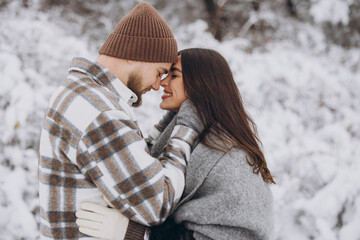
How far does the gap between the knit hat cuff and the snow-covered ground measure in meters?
0.60

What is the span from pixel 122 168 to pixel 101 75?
45 centimetres

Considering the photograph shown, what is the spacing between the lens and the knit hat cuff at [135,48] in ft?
4.49

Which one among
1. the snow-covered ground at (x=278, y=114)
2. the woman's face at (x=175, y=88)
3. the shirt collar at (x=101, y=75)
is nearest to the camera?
the shirt collar at (x=101, y=75)

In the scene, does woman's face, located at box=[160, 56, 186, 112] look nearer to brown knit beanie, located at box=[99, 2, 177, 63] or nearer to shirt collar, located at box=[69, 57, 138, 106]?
brown knit beanie, located at box=[99, 2, 177, 63]

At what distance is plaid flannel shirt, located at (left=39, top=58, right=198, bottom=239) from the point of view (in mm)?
1025

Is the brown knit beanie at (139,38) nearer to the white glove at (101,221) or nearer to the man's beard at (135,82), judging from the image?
the man's beard at (135,82)

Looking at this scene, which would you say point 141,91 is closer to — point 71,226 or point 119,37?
point 119,37

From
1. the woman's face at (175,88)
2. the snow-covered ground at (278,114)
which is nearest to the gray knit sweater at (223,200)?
the woman's face at (175,88)

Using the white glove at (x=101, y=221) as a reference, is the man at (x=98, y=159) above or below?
above

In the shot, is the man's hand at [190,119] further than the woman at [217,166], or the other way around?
the man's hand at [190,119]

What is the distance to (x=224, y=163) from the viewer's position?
4.36 feet

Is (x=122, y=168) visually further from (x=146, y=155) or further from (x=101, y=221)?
(x=101, y=221)

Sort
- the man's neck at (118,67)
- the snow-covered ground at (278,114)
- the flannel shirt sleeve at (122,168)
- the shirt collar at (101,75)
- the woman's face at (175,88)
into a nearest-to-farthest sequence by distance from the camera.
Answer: the flannel shirt sleeve at (122,168) < the shirt collar at (101,75) < the man's neck at (118,67) < the woman's face at (175,88) < the snow-covered ground at (278,114)

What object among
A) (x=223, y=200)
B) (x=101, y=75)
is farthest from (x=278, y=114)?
(x=101, y=75)
